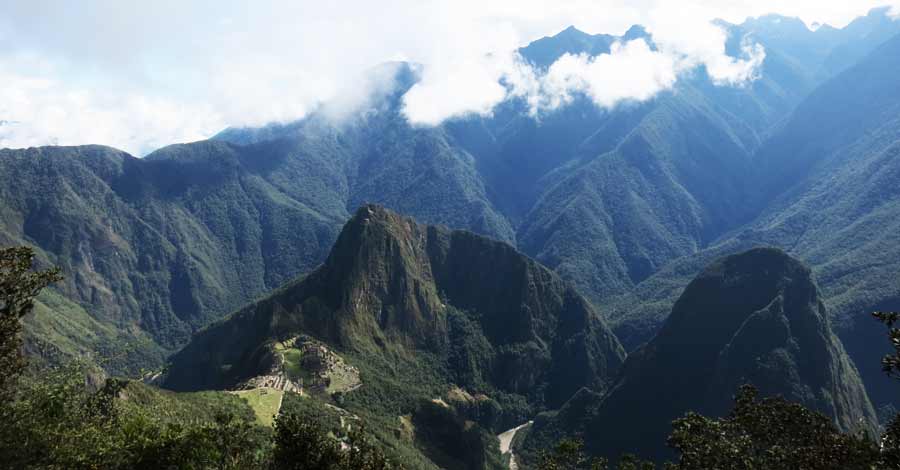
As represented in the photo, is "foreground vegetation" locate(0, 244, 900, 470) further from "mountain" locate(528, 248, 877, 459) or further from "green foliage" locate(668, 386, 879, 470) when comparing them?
"mountain" locate(528, 248, 877, 459)

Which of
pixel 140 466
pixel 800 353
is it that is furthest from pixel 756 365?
pixel 140 466

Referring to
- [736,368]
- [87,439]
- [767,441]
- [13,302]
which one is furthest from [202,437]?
[736,368]

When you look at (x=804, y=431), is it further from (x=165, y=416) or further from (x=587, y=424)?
(x=587, y=424)

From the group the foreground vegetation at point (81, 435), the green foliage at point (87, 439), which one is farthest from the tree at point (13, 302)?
the green foliage at point (87, 439)

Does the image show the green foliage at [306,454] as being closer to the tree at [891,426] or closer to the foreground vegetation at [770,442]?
the foreground vegetation at [770,442]

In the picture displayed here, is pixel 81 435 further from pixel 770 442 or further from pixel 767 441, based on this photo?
pixel 770 442

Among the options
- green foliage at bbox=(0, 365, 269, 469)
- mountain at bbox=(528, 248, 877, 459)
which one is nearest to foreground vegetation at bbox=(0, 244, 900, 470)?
green foliage at bbox=(0, 365, 269, 469)
